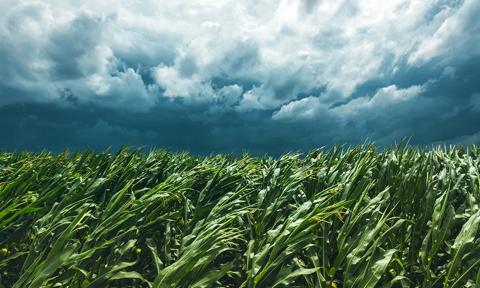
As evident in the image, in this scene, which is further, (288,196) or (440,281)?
(288,196)

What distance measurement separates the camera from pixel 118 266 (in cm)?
293

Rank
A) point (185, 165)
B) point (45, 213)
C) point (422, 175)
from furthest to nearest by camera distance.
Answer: point (185, 165), point (45, 213), point (422, 175)

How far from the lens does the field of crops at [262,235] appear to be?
2902 mm

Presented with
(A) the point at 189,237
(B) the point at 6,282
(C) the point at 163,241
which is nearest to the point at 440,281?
(A) the point at 189,237

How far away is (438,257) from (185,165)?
352 centimetres

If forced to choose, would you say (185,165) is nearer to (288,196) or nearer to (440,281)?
(288,196)

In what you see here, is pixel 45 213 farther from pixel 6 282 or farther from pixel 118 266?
pixel 118 266

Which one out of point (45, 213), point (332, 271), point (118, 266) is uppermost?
point (45, 213)

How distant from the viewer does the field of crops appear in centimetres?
290

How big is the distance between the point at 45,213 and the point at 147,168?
155 cm

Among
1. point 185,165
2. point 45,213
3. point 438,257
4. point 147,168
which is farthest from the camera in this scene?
point 185,165

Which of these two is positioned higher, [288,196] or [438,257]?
[288,196]

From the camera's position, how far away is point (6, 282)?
11.9 feet

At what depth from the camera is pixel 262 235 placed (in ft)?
11.8
